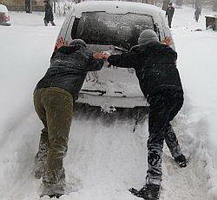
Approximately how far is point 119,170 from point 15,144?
51.8 inches

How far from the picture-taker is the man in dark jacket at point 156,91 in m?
4.46

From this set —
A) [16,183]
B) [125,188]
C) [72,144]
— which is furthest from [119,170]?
[16,183]

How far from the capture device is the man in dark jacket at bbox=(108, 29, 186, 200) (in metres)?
4.46

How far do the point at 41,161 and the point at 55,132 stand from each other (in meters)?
0.66

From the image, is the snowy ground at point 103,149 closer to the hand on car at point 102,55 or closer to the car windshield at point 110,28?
the hand on car at point 102,55

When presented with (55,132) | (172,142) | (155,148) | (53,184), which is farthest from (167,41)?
(53,184)

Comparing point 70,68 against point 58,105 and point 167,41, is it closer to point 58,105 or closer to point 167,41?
point 58,105

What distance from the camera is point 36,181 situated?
4.62 m

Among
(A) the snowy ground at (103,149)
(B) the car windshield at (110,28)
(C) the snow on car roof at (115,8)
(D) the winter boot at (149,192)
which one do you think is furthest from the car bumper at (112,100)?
(D) the winter boot at (149,192)

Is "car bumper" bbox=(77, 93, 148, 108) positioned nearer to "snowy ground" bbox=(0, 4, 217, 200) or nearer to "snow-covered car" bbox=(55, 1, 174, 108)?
"snow-covered car" bbox=(55, 1, 174, 108)

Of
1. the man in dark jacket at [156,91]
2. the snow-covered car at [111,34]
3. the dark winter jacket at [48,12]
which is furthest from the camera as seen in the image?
the dark winter jacket at [48,12]

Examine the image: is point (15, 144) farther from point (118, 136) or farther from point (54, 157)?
point (118, 136)

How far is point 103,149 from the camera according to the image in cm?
548

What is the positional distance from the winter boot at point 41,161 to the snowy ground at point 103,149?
4.0 inches
